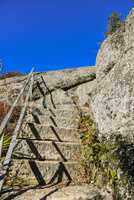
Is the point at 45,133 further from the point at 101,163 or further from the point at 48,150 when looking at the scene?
the point at 101,163

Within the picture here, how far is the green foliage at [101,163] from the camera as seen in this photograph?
5.03 m

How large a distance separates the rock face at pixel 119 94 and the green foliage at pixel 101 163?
10.2 inches

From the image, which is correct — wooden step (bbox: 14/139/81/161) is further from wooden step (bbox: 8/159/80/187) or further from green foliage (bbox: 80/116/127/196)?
wooden step (bbox: 8/159/80/187)

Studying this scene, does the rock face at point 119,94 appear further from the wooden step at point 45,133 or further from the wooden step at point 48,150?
the wooden step at point 45,133

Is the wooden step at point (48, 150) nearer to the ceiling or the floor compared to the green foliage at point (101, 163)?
nearer to the ceiling

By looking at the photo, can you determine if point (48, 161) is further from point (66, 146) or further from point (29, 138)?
point (29, 138)

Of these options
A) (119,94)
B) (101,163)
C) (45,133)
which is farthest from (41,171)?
(119,94)

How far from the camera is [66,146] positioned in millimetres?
6996

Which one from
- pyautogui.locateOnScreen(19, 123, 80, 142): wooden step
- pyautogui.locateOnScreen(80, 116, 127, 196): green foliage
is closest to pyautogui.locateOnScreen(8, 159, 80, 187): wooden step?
pyautogui.locateOnScreen(80, 116, 127, 196): green foliage

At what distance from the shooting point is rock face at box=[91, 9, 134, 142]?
17.4 ft

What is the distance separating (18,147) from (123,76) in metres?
2.42

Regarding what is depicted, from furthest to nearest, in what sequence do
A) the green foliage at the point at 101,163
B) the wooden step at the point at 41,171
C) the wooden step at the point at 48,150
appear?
the wooden step at the point at 48,150, the wooden step at the point at 41,171, the green foliage at the point at 101,163

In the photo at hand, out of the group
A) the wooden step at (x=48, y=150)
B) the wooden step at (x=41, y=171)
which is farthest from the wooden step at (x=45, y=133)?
the wooden step at (x=41, y=171)

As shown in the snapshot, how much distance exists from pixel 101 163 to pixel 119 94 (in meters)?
1.08
